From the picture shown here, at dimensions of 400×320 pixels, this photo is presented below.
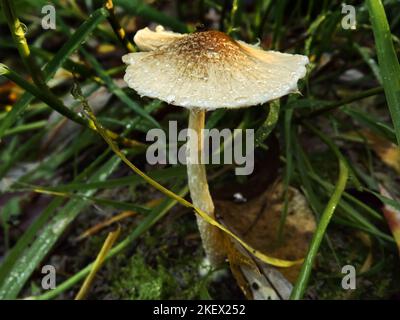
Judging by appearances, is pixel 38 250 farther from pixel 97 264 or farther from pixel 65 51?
pixel 65 51

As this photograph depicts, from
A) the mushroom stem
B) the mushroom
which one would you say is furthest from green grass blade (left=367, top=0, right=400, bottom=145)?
the mushroom stem

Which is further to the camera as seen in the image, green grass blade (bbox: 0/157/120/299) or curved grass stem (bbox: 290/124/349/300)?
green grass blade (bbox: 0/157/120/299)

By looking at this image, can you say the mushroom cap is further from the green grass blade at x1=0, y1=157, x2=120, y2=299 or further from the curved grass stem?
the green grass blade at x1=0, y1=157, x2=120, y2=299

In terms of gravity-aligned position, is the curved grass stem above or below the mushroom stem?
below

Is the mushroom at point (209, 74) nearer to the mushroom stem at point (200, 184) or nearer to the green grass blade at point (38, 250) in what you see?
the mushroom stem at point (200, 184)

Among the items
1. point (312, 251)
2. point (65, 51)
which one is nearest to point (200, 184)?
point (312, 251)

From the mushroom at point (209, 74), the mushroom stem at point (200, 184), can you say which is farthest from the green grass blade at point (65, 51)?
the mushroom stem at point (200, 184)

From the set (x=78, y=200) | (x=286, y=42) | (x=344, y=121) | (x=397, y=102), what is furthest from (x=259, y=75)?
(x=286, y=42)

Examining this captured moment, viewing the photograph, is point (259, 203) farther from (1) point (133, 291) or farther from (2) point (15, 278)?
(2) point (15, 278)
